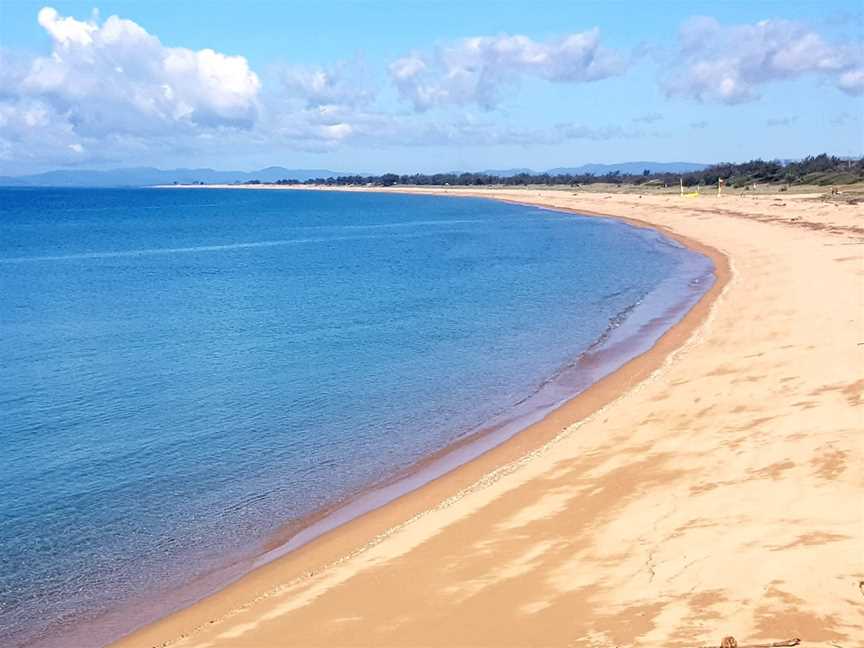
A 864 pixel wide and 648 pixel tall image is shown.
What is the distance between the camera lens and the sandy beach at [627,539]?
29.1ft

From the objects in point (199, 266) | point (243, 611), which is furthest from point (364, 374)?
point (199, 266)

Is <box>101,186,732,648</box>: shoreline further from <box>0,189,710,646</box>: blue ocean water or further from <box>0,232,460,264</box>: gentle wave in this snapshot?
<box>0,232,460,264</box>: gentle wave

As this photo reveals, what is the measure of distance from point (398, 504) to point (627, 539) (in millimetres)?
5167

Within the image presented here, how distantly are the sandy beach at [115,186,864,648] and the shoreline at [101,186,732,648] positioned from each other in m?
0.05

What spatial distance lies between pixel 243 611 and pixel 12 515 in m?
6.30

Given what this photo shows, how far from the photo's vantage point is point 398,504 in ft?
50.6

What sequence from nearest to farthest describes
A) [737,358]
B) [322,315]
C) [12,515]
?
[12,515] < [737,358] < [322,315]

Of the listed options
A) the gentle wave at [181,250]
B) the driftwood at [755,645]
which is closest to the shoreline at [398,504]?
the driftwood at [755,645]

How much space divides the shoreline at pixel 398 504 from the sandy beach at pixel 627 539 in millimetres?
55

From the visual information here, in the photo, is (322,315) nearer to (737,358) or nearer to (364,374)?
(364,374)

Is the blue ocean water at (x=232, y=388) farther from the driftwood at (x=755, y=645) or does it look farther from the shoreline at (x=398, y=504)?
the driftwood at (x=755, y=645)

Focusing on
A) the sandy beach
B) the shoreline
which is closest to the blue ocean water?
the shoreline

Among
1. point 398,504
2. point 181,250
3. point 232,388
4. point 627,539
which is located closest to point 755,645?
point 627,539

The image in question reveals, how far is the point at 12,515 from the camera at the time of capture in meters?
15.2
